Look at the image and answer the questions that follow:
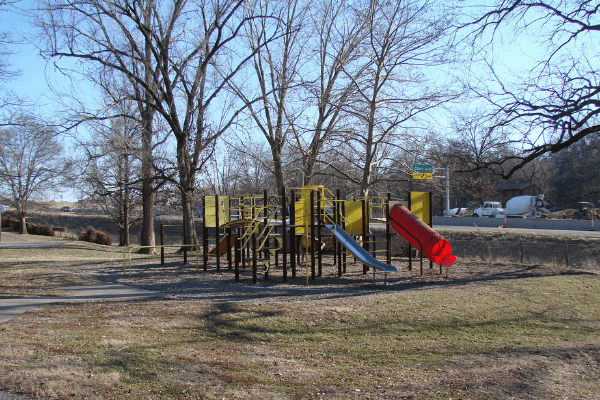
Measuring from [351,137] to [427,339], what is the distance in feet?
43.6

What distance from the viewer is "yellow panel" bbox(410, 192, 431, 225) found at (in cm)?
1530

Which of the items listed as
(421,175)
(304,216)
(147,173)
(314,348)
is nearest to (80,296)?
(314,348)

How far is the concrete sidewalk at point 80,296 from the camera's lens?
7.87 m

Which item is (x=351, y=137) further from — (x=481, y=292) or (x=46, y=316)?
(x=46, y=316)

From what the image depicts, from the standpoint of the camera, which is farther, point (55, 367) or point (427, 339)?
point (427, 339)

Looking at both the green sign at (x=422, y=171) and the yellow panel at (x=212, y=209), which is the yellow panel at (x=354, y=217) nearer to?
the yellow panel at (x=212, y=209)

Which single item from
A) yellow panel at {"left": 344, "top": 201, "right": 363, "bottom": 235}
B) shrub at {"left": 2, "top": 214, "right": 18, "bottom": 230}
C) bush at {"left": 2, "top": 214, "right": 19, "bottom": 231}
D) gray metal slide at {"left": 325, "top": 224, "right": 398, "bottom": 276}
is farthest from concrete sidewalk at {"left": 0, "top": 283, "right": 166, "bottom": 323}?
shrub at {"left": 2, "top": 214, "right": 18, "bottom": 230}

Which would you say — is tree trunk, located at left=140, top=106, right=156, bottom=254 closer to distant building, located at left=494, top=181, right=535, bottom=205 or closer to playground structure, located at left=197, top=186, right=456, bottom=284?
playground structure, located at left=197, top=186, right=456, bottom=284

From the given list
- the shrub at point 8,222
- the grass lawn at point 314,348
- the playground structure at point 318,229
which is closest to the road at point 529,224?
the playground structure at point 318,229

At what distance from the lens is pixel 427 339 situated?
22.5ft

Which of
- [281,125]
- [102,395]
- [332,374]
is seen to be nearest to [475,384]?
[332,374]

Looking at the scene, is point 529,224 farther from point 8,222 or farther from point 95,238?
point 8,222

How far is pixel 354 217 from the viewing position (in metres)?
14.7

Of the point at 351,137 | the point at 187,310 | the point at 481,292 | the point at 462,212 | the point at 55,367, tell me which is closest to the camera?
the point at 55,367
